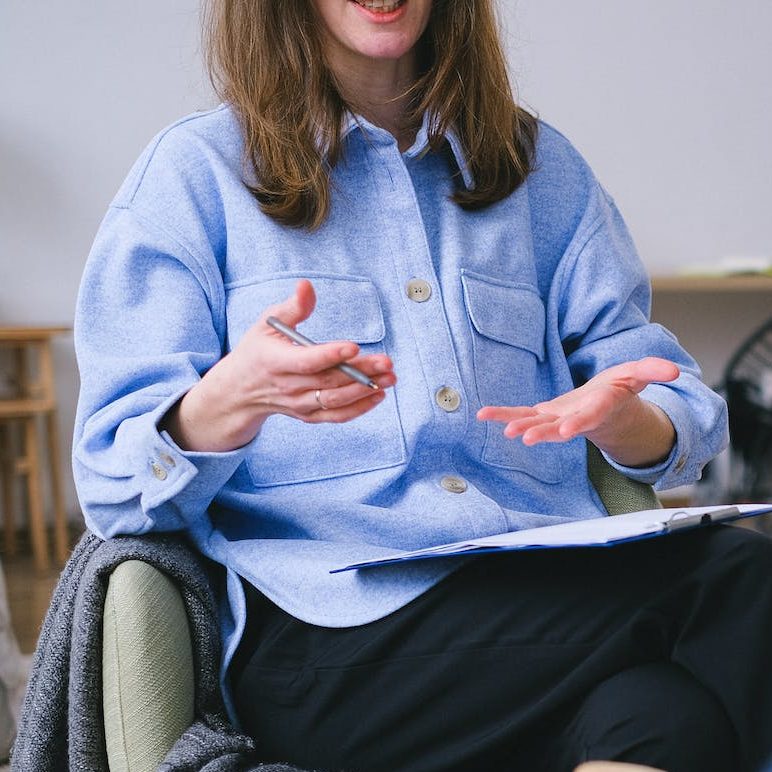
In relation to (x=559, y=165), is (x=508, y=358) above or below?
below

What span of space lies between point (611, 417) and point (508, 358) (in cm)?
19

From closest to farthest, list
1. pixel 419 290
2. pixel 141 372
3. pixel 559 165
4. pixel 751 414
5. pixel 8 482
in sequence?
pixel 141 372
pixel 419 290
pixel 559 165
pixel 751 414
pixel 8 482

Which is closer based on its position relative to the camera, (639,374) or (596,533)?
(596,533)

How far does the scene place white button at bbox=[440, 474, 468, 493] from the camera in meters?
1.06

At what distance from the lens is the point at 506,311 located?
1159 mm

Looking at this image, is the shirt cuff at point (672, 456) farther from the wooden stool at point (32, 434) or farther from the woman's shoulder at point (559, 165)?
the wooden stool at point (32, 434)

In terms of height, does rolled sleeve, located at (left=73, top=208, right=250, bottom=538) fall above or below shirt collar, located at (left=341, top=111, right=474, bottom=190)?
below

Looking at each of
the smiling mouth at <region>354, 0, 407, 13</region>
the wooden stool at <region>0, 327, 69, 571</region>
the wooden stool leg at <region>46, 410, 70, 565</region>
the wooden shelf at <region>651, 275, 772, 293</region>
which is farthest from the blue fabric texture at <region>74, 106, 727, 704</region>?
the wooden shelf at <region>651, 275, 772, 293</region>

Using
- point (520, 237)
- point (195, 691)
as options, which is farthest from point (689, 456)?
point (195, 691)

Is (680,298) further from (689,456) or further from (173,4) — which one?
(689,456)

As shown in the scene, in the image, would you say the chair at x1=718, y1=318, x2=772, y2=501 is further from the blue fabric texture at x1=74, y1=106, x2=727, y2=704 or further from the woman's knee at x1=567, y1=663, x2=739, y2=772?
the woman's knee at x1=567, y1=663, x2=739, y2=772

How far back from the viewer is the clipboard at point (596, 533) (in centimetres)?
80

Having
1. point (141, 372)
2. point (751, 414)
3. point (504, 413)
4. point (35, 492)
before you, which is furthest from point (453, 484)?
point (35, 492)

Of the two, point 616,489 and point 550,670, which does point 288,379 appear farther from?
point 616,489
